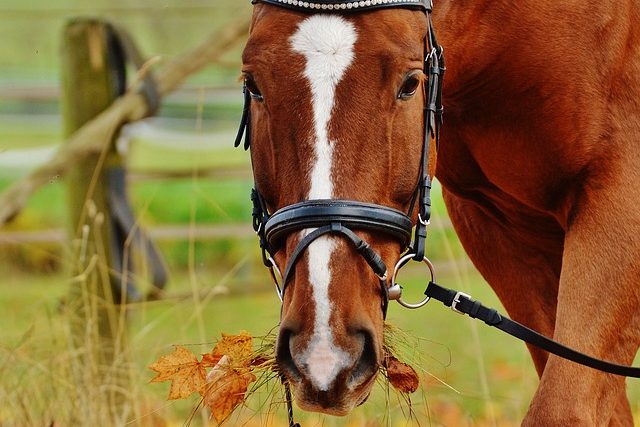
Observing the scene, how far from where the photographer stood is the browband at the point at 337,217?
2.27 meters

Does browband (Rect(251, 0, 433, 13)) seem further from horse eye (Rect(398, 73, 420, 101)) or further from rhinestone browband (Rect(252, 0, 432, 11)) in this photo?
horse eye (Rect(398, 73, 420, 101))

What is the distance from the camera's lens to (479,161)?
10.8 feet

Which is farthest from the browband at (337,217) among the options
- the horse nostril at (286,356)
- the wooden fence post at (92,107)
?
the wooden fence post at (92,107)

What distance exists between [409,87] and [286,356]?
0.66 meters

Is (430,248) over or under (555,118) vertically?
under

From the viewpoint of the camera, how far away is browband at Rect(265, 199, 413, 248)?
227 centimetres

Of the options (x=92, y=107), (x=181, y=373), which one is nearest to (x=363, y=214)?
(x=181, y=373)

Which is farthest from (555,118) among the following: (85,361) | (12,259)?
(12,259)

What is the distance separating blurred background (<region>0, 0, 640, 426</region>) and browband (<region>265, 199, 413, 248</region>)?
12.9 inches

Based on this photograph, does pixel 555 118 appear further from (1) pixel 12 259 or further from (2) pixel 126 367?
(1) pixel 12 259

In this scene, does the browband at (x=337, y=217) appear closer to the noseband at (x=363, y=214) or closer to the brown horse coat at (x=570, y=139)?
the noseband at (x=363, y=214)

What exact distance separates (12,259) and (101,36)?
2.40 m

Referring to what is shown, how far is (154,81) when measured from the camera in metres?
5.26

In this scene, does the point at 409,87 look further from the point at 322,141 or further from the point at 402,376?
the point at 402,376
